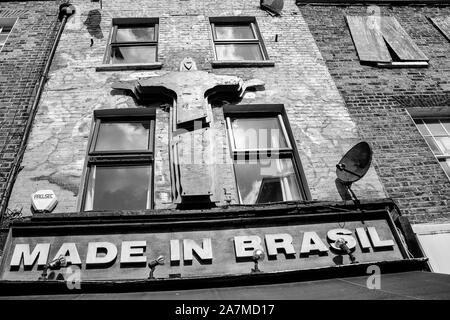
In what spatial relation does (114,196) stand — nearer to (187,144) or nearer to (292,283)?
(187,144)

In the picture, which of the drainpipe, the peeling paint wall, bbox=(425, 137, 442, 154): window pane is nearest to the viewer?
the drainpipe

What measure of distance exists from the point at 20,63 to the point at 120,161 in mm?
3197

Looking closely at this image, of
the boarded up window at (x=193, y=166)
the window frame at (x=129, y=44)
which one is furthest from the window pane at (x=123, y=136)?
the window frame at (x=129, y=44)

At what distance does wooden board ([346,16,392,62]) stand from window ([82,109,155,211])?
4.69 m

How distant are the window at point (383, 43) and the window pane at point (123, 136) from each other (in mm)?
4709

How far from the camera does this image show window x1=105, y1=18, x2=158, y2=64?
7625mm

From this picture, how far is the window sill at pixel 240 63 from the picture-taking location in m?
7.20

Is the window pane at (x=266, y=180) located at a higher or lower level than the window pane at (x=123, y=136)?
lower

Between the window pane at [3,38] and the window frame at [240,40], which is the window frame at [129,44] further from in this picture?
the window pane at [3,38]

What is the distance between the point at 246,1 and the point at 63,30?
170 inches

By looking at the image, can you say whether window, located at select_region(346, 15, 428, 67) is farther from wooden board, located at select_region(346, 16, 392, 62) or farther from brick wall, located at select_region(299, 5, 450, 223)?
brick wall, located at select_region(299, 5, 450, 223)

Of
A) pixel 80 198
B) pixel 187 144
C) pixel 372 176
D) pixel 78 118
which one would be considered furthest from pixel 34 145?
pixel 372 176

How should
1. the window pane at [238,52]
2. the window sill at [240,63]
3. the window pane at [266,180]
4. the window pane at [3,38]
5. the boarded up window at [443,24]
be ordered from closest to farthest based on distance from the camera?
1. the window pane at [266,180]
2. the window sill at [240,63]
3. the window pane at [238,52]
4. the window pane at [3,38]
5. the boarded up window at [443,24]

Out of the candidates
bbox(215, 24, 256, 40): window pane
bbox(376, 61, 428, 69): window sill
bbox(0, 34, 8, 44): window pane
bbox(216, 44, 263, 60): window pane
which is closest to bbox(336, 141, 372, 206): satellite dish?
bbox(376, 61, 428, 69): window sill
